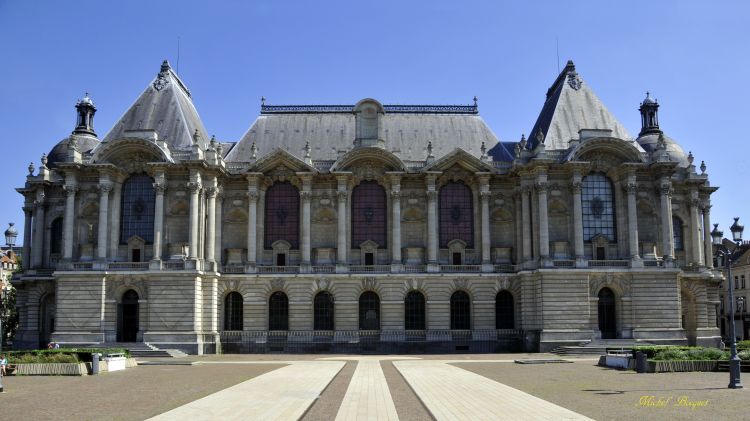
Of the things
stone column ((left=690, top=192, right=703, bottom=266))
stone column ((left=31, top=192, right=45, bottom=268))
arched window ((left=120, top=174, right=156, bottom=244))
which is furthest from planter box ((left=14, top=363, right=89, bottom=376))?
stone column ((left=690, top=192, right=703, bottom=266))

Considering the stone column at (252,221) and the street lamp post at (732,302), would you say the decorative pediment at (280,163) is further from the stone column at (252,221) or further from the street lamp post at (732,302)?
the street lamp post at (732,302)

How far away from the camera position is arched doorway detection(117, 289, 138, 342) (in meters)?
60.9

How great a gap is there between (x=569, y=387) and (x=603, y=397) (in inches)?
149

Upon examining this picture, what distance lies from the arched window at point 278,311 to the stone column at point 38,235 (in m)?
20.7

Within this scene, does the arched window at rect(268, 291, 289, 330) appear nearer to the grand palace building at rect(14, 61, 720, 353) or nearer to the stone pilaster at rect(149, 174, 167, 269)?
the grand palace building at rect(14, 61, 720, 353)

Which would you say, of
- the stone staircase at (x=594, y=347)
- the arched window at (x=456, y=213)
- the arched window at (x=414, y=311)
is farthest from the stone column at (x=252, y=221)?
the stone staircase at (x=594, y=347)

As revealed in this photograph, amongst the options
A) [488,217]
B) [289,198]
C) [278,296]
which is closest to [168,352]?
[278,296]

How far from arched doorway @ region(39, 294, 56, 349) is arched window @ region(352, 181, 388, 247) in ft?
88.5

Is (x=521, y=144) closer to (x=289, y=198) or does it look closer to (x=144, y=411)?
(x=289, y=198)

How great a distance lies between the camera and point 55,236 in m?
67.7

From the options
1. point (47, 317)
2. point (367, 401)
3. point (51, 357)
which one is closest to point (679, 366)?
point (367, 401)

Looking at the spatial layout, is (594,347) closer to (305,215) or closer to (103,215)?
(305,215)

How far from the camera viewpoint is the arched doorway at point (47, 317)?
Answer: 66250mm

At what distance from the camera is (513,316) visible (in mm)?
63938
